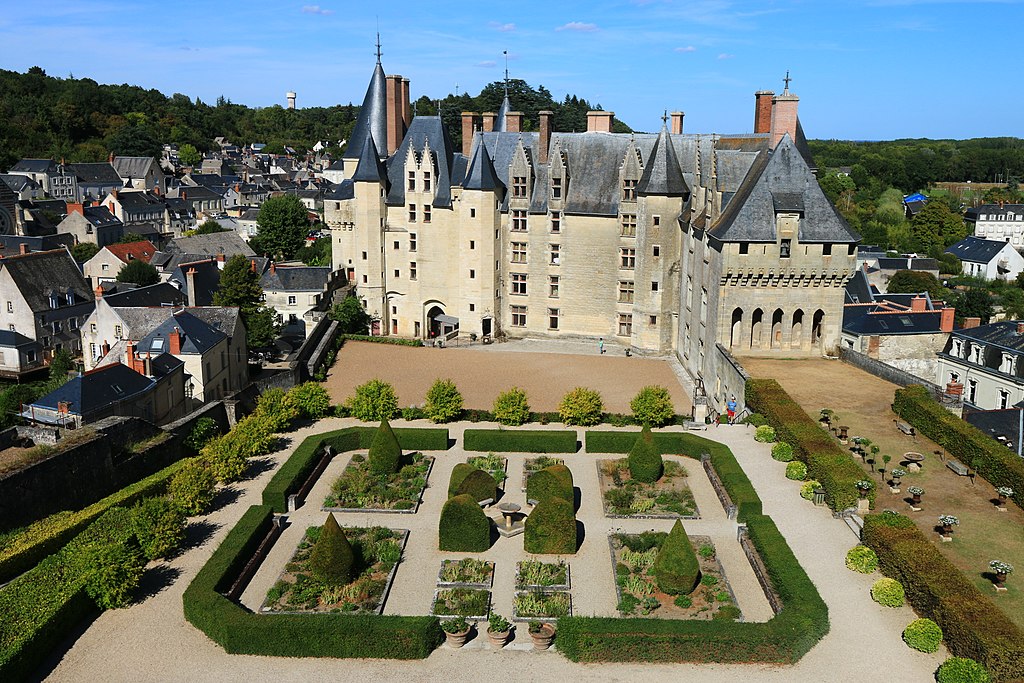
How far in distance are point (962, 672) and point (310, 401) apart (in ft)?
81.0

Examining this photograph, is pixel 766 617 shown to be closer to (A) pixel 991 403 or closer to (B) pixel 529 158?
(A) pixel 991 403

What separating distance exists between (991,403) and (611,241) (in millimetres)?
20450

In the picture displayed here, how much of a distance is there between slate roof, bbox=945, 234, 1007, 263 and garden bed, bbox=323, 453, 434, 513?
265ft

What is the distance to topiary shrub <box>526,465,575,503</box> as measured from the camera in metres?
24.8

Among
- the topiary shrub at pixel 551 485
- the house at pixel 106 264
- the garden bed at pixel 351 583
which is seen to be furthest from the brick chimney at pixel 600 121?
the house at pixel 106 264

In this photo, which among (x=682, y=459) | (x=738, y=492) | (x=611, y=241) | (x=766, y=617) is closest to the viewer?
(x=766, y=617)

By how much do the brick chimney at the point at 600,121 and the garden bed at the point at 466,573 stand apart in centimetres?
3304

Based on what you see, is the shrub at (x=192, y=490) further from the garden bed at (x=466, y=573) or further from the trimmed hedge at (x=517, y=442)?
the trimmed hedge at (x=517, y=442)

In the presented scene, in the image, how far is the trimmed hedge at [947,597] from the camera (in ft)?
53.0

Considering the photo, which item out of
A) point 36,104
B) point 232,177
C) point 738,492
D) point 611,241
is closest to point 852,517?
point 738,492

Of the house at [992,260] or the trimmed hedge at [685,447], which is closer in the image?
the trimmed hedge at [685,447]

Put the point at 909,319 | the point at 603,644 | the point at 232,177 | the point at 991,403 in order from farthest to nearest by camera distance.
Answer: the point at 232,177
the point at 909,319
the point at 991,403
the point at 603,644

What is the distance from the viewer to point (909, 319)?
41.2 metres

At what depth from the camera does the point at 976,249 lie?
302 feet
